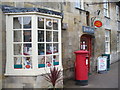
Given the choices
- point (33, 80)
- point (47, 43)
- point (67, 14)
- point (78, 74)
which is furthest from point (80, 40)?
point (33, 80)

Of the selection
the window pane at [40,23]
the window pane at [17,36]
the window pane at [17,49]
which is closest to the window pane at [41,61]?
the window pane at [17,49]

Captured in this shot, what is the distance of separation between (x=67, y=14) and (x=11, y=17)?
355cm

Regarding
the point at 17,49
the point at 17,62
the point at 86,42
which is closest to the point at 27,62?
the point at 17,62

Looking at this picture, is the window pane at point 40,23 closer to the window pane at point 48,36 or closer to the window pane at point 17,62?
the window pane at point 48,36

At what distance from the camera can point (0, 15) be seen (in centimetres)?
679

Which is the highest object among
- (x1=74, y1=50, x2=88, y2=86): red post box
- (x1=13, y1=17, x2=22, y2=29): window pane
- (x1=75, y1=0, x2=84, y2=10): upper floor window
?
(x1=75, y1=0, x2=84, y2=10): upper floor window

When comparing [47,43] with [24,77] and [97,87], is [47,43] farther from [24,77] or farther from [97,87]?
[97,87]

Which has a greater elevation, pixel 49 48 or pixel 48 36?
pixel 48 36

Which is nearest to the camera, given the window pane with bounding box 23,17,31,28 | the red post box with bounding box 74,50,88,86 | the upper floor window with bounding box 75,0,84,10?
the window pane with bounding box 23,17,31,28

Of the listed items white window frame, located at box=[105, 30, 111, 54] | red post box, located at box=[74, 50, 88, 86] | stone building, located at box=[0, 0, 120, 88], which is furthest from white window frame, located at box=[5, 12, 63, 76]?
white window frame, located at box=[105, 30, 111, 54]

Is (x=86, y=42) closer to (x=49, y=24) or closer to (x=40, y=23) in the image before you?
(x=49, y=24)

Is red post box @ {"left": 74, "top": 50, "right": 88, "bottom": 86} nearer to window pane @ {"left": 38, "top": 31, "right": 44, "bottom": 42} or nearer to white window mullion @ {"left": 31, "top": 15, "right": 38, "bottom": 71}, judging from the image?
window pane @ {"left": 38, "top": 31, "right": 44, "bottom": 42}

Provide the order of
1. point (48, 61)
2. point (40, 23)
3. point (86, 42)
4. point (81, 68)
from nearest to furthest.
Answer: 1. point (40, 23)
2. point (48, 61)
3. point (81, 68)
4. point (86, 42)

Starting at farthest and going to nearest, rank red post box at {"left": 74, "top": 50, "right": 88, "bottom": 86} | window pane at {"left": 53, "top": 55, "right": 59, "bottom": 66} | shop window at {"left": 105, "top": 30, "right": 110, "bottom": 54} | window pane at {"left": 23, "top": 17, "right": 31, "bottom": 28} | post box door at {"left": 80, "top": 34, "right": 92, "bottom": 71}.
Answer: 1. shop window at {"left": 105, "top": 30, "right": 110, "bottom": 54}
2. post box door at {"left": 80, "top": 34, "right": 92, "bottom": 71}
3. red post box at {"left": 74, "top": 50, "right": 88, "bottom": 86}
4. window pane at {"left": 53, "top": 55, "right": 59, "bottom": 66}
5. window pane at {"left": 23, "top": 17, "right": 31, "bottom": 28}
